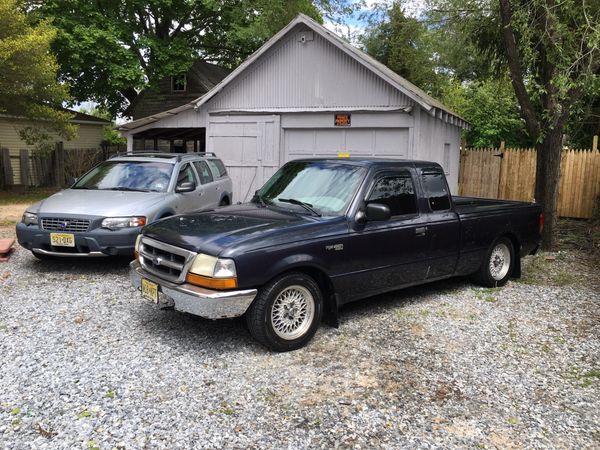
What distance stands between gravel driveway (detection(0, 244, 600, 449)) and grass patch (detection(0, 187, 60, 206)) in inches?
441

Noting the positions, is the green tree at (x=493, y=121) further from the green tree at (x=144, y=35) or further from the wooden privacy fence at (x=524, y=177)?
the green tree at (x=144, y=35)

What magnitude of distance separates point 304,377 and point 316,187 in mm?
2205

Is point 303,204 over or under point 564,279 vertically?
over

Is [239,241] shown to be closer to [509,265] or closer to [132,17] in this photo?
[509,265]

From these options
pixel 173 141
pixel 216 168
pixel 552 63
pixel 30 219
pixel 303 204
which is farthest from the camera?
pixel 173 141

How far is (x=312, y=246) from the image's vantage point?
15.7ft

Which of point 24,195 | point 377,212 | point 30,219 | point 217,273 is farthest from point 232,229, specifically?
point 24,195

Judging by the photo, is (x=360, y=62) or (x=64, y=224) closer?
(x=64, y=224)

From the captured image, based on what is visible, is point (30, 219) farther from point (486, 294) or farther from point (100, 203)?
point (486, 294)

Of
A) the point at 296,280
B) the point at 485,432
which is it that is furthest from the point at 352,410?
the point at 296,280

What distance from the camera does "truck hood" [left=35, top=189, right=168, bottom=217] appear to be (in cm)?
701

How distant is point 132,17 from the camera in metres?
24.8

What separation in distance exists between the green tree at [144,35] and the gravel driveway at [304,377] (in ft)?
59.9

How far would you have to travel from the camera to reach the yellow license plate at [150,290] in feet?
15.6
